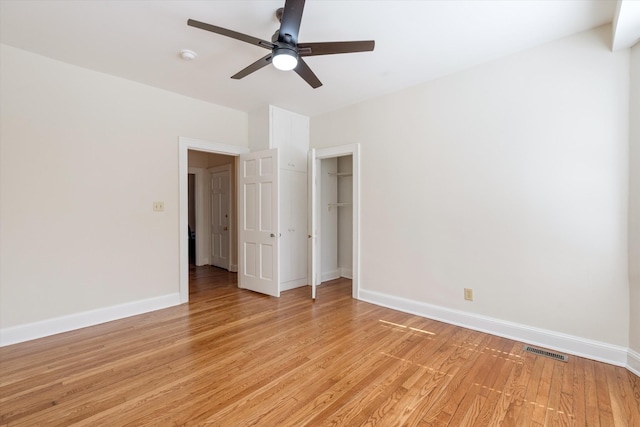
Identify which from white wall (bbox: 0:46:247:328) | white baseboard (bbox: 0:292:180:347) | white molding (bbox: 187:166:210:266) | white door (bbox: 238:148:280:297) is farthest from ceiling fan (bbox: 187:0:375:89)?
white molding (bbox: 187:166:210:266)

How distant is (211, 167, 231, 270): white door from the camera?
6.16 m

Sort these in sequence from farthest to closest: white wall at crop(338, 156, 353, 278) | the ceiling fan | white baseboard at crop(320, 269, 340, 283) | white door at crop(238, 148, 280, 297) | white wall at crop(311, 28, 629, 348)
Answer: white wall at crop(338, 156, 353, 278), white baseboard at crop(320, 269, 340, 283), white door at crop(238, 148, 280, 297), white wall at crop(311, 28, 629, 348), the ceiling fan

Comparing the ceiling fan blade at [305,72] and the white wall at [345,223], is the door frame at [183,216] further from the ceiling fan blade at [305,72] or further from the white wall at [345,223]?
the white wall at [345,223]

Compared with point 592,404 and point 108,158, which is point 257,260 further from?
point 592,404

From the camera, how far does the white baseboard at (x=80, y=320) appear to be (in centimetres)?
281

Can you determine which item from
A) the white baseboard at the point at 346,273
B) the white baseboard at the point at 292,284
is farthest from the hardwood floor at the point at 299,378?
the white baseboard at the point at 346,273

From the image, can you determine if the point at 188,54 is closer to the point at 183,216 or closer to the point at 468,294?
the point at 183,216

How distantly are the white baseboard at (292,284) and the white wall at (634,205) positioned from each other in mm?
3681

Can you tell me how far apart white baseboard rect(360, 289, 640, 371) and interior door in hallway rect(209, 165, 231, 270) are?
3622 mm

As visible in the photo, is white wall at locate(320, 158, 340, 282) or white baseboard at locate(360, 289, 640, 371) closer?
white baseboard at locate(360, 289, 640, 371)

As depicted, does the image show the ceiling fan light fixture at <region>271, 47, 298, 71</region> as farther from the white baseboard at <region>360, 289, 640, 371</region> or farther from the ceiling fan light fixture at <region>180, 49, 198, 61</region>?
the white baseboard at <region>360, 289, 640, 371</region>

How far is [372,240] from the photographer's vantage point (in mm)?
4004

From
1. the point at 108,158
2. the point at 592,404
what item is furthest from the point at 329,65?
the point at 592,404

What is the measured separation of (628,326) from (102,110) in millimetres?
5401
